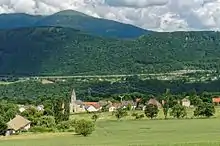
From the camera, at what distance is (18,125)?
116m

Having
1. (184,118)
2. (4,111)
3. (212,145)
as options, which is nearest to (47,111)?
(4,111)

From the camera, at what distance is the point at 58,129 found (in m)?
109

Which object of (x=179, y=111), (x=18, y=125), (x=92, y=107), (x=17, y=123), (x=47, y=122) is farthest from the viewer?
(x=92, y=107)

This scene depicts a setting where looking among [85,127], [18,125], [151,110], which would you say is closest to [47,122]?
[18,125]

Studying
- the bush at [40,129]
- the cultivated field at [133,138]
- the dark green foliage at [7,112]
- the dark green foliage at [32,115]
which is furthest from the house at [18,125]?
the cultivated field at [133,138]

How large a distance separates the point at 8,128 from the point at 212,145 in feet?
205

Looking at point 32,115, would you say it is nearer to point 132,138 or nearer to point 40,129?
point 40,129

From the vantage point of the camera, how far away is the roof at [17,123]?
115 m

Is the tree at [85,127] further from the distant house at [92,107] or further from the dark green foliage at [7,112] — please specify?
the distant house at [92,107]

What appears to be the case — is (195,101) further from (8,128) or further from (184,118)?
(8,128)

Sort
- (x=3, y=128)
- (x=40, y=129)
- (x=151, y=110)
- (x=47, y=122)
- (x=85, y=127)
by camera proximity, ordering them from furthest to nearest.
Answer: (x=151, y=110)
(x=47, y=122)
(x=3, y=128)
(x=40, y=129)
(x=85, y=127)

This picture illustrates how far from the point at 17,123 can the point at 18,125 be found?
1.28m

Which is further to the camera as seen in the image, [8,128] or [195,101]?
[195,101]

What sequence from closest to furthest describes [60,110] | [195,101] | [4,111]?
1. [60,110]
2. [4,111]
3. [195,101]
